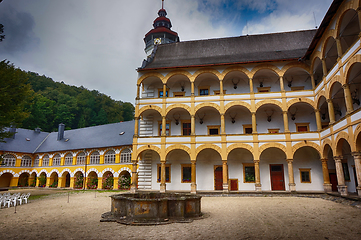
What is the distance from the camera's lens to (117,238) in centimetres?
712

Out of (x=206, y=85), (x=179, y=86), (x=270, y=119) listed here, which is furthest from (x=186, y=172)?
(x=270, y=119)

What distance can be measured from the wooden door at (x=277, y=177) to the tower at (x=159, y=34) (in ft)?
80.1

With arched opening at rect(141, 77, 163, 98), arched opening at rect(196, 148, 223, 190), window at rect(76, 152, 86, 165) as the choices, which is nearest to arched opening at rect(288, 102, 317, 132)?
arched opening at rect(196, 148, 223, 190)

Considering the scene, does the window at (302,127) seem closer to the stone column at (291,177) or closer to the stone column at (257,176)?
the stone column at (291,177)

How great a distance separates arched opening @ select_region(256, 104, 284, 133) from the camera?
2200cm

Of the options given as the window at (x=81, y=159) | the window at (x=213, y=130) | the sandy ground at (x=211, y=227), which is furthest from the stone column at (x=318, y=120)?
the window at (x=81, y=159)

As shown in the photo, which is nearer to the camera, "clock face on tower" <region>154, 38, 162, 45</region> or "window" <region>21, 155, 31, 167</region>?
"window" <region>21, 155, 31, 167</region>

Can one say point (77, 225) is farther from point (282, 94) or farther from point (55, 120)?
point (55, 120)

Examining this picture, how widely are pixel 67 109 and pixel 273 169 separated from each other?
44776 millimetres

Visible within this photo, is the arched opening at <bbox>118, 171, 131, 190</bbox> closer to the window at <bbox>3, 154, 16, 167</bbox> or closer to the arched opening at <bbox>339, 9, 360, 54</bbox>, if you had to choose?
the window at <bbox>3, 154, 16, 167</bbox>

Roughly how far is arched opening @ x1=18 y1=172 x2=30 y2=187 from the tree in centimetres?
2146

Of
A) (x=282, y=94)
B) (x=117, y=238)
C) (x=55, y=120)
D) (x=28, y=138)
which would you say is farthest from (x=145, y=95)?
(x=55, y=120)

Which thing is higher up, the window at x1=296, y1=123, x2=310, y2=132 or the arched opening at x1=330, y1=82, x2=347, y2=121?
the arched opening at x1=330, y1=82, x2=347, y2=121

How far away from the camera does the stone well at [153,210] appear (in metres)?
9.08
